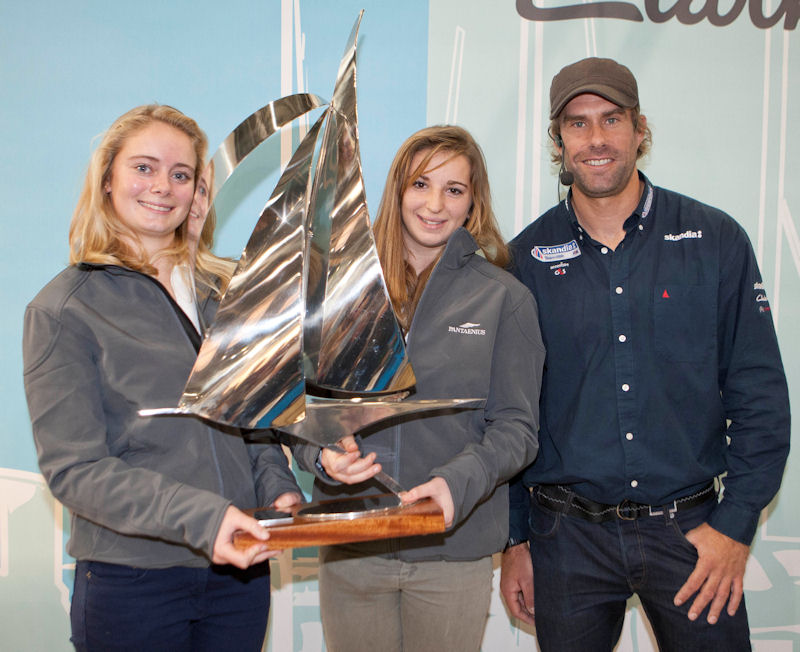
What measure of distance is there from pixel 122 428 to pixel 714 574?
120cm

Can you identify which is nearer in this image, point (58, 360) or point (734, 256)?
point (58, 360)

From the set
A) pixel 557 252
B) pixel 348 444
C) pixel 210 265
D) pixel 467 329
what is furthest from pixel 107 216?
pixel 557 252

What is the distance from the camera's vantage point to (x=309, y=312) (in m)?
1.27

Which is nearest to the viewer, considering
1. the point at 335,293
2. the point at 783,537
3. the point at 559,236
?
the point at 335,293

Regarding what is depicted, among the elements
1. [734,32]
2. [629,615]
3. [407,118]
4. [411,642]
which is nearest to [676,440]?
[411,642]

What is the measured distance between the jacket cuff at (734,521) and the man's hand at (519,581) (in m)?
0.43

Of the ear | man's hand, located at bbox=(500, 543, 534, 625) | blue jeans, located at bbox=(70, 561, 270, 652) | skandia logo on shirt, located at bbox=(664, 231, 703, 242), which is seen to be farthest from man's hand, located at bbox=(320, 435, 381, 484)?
the ear

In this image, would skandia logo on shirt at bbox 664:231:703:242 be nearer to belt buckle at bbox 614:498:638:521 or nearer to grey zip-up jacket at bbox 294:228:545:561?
grey zip-up jacket at bbox 294:228:545:561

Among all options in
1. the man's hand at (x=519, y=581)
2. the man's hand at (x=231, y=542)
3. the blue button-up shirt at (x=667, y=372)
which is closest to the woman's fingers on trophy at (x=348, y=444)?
the man's hand at (x=231, y=542)

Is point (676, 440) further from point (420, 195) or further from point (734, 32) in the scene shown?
point (734, 32)

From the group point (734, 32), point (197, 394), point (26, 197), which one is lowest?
point (197, 394)

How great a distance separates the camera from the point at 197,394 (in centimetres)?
112

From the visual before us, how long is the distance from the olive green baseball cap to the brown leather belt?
86 cm

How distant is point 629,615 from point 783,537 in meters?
0.53
